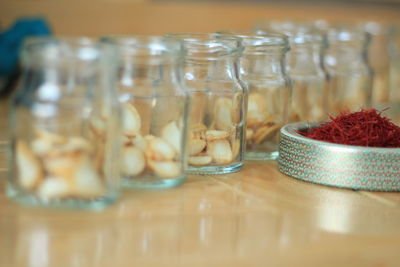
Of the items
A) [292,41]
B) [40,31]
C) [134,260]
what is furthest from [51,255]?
[40,31]

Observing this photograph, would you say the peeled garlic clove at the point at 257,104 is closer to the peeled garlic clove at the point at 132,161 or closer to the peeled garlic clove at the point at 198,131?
the peeled garlic clove at the point at 198,131

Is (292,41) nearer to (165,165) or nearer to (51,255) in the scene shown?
(165,165)

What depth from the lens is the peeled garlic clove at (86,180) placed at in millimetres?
507

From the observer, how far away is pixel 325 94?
93 cm

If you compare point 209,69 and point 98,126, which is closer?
point 98,126

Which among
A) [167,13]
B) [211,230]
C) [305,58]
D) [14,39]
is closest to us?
[211,230]

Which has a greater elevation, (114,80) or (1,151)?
(114,80)

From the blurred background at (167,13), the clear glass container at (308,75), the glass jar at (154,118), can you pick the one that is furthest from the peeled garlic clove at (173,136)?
the blurred background at (167,13)

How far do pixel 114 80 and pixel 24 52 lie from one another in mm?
71

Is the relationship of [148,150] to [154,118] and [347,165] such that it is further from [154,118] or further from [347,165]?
[347,165]

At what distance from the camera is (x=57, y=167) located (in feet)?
1.65

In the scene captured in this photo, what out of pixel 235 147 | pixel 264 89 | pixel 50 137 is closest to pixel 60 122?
pixel 50 137

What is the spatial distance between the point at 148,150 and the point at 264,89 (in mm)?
231

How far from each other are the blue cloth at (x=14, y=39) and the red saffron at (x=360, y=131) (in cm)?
68
